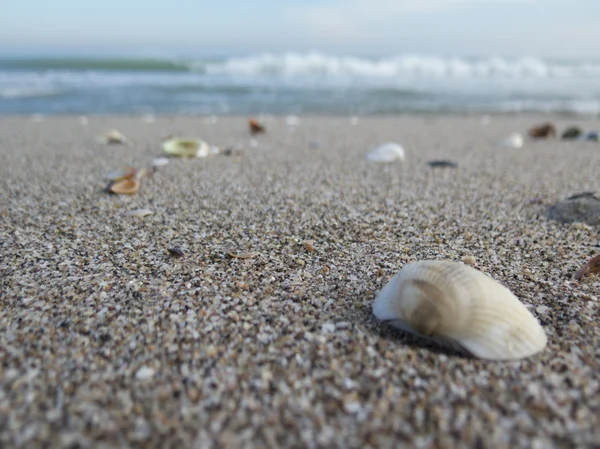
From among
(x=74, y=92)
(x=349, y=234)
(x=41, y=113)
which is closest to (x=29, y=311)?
(x=349, y=234)

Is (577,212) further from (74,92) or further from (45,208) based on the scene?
(74,92)

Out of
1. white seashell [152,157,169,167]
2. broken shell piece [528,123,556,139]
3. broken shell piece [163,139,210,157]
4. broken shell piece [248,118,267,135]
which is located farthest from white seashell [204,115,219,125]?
broken shell piece [528,123,556,139]

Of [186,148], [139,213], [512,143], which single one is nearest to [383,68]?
[512,143]

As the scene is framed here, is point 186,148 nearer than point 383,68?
Yes

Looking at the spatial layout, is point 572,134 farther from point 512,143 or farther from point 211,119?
point 211,119

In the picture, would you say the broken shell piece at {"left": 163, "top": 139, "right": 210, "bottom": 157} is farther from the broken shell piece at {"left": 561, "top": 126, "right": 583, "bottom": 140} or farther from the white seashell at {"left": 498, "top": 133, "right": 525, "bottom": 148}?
the broken shell piece at {"left": 561, "top": 126, "right": 583, "bottom": 140}

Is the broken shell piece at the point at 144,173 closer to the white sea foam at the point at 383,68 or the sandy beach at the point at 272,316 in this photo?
the sandy beach at the point at 272,316
